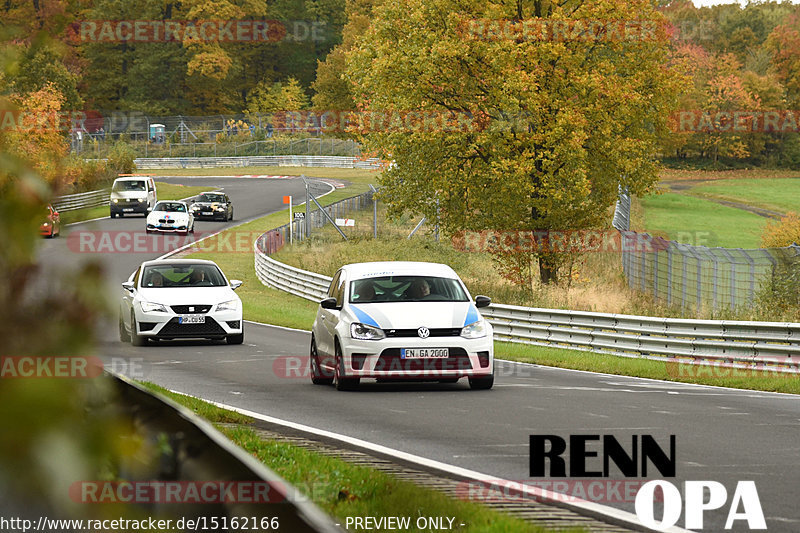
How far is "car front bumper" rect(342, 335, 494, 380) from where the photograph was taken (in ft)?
49.7

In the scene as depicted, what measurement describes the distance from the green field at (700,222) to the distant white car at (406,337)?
45112 mm

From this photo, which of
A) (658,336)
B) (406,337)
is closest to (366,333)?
(406,337)

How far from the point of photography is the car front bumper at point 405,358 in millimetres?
15141

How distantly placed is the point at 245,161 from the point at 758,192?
155 ft

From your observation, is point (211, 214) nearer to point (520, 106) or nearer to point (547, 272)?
point (547, 272)

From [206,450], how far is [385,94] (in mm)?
33486

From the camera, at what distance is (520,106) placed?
107 feet

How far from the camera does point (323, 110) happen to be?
118m

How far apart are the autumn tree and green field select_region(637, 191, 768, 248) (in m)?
26.0

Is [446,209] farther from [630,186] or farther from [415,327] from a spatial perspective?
[415,327]

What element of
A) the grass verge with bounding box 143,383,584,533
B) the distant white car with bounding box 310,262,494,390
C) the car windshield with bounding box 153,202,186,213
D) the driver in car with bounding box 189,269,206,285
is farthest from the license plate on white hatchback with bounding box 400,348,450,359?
the car windshield with bounding box 153,202,186,213

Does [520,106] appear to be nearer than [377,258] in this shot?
Yes

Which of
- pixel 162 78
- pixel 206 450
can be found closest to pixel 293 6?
pixel 162 78

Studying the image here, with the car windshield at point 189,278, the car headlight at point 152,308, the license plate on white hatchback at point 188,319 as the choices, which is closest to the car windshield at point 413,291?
the license plate on white hatchback at point 188,319
